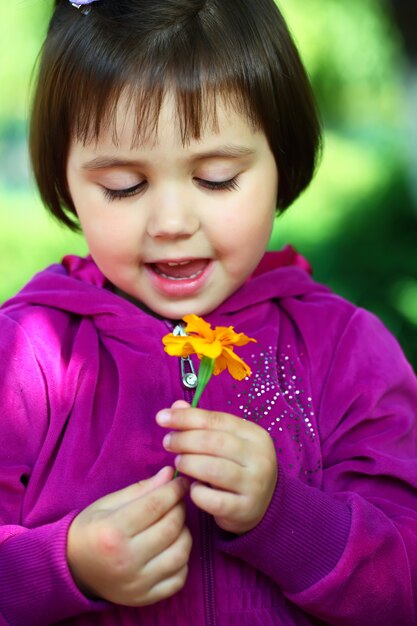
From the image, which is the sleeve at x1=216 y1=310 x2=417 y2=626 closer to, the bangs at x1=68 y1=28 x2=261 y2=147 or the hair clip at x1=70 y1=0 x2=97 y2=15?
the bangs at x1=68 y1=28 x2=261 y2=147

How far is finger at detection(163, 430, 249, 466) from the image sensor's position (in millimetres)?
1390

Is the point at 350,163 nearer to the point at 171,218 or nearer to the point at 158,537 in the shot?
the point at 171,218

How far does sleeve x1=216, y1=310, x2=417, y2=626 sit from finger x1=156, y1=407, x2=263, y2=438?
125mm

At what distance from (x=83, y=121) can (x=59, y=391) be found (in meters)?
0.45

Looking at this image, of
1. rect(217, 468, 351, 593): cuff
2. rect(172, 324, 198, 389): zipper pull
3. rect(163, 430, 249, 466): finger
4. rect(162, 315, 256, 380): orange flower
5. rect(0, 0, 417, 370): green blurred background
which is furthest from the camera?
rect(0, 0, 417, 370): green blurred background

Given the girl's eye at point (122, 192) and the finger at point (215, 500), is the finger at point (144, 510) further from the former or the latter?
the girl's eye at point (122, 192)

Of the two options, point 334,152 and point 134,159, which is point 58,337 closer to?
point 134,159

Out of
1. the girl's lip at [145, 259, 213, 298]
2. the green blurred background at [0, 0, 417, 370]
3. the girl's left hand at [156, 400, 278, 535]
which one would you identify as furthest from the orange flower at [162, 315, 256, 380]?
the green blurred background at [0, 0, 417, 370]

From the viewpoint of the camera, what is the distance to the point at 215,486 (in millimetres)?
1454

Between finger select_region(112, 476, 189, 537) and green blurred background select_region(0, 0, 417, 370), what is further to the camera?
green blurred background select_region(0, 0, 417, 370)

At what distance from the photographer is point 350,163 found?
3.11 metres

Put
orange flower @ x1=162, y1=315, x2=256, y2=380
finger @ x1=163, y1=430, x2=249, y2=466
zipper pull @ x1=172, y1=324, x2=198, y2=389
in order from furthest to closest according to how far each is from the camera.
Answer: zipper pull @ x1=172, y1=324, x2=198, y2=389, finger @ x1=163, y1=430, x2=249, y2=466, orange flower @ x1=162, y1=315, x2=256, y2=380

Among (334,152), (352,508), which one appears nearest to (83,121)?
(352,508)

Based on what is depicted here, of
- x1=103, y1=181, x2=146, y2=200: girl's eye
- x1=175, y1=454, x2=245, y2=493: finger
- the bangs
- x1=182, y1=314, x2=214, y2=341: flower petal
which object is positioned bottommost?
x1=175, y1=454, x2=245, y2=493: finger
